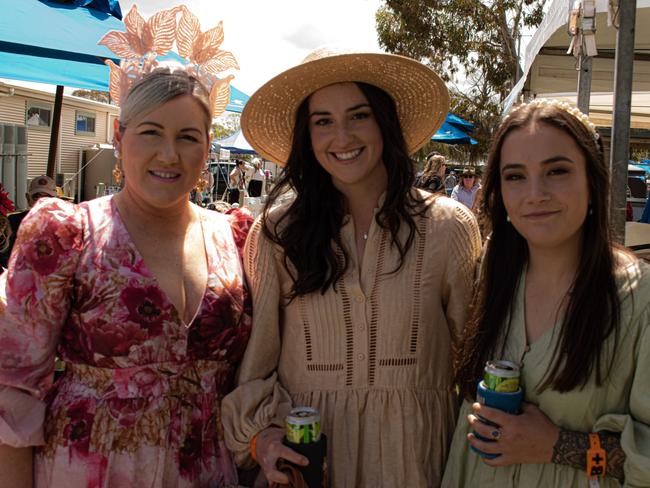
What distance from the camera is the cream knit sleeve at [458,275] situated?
203cm

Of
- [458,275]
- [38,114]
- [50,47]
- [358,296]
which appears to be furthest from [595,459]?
[38,114]

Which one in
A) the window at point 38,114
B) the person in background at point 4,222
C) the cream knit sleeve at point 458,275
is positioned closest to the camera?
the cream knit sleeve at point 458,275

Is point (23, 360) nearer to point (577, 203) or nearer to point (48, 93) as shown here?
point (577, 203)

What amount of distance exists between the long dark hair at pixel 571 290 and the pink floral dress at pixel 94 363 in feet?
3.01

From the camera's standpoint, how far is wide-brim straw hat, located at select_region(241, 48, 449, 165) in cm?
212

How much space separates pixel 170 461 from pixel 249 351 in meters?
0.43

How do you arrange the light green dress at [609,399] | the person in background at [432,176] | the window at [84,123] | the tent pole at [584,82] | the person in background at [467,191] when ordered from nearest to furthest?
the light green dress at [609,399]
the tent pole at [584,82]
the person in background at [432,176]
the person in background at [467,191]
the window at [84,123]

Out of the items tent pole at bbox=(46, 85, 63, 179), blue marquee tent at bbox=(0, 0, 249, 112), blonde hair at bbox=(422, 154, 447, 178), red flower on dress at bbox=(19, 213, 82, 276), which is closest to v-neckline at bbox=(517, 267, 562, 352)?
red flower on dress at bbox=(19, 213, 82, 276)

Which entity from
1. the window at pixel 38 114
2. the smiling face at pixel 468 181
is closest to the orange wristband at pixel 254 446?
the smiling face at pixel 468 181

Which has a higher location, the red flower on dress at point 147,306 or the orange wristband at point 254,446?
the red flower on dress at point 147,306

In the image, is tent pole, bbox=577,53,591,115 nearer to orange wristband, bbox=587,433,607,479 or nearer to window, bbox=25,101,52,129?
orange wristband, bbox=587,433,607,479

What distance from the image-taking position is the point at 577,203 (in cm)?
167

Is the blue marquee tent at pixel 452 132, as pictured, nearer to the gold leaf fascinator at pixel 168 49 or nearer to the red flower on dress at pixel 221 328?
the gold leaf fascinator at pixel 168 49

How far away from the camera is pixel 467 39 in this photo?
24.2 m
